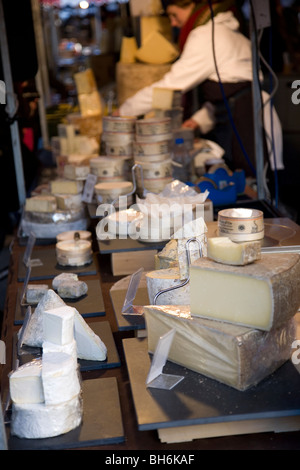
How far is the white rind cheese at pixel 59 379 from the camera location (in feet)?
3.85

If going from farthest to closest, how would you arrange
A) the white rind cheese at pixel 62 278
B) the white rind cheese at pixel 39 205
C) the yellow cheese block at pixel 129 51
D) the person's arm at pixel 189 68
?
the yellow cheese block at pixel 129 51 < the person's arm at pixel 189 68 < the white rind cheese at pixel 39 205 < the white rind cheese at pixel 62 278

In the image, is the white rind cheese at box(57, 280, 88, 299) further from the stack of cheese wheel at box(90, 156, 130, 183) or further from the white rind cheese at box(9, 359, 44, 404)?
→ the stack of cheese wheel at box(90, 156, 130, 183)

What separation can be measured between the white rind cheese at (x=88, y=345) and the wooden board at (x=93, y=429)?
13 cm

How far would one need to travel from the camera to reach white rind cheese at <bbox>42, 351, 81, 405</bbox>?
46.2 inches

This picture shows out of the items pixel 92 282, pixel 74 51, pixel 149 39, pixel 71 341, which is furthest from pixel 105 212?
pixel 74 51

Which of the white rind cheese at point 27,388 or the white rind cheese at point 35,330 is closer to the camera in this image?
the white rind cheese at point 27,388

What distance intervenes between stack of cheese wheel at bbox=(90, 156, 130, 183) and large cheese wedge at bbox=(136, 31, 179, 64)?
1.68 metres

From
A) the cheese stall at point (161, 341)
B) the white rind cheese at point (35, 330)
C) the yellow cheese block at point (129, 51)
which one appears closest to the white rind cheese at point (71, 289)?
the cheese stall at point (161, 341)

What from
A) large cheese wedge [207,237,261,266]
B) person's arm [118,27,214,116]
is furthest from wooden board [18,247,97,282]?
person's arm [118,27,214,116]

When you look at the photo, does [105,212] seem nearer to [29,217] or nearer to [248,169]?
[29,217]

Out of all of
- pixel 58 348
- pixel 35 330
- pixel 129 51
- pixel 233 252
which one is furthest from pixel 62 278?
pixel 129 51

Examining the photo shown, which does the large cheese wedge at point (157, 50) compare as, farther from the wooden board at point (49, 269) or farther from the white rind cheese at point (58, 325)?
the white rind cheese at point (58, 325)

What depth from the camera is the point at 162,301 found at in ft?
4.93
